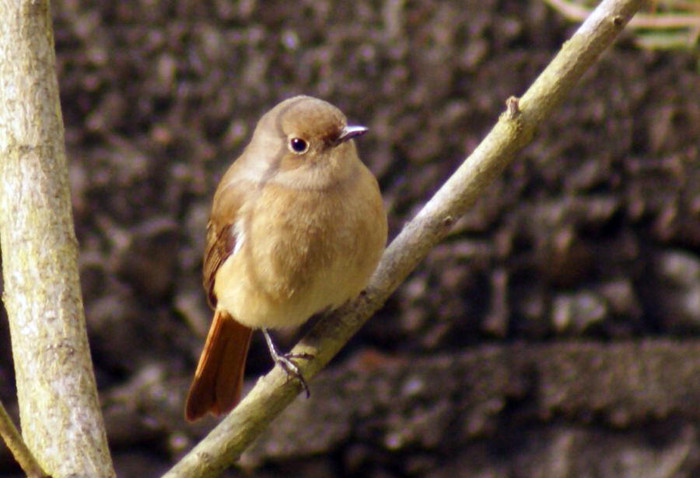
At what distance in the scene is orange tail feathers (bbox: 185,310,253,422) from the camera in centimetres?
340

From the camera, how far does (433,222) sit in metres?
2.63

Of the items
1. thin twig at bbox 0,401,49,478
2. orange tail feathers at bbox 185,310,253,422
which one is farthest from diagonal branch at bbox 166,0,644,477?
orange tail feathers at bbox 185,310,253,422

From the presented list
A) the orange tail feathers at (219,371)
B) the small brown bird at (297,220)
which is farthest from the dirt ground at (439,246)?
the small brown bird at (297,220)

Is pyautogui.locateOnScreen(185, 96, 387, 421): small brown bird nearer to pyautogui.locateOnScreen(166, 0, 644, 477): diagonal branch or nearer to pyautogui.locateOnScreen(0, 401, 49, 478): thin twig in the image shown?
pyautogui.locateOnScreen(166, 0, 644, 477): diagonal branch

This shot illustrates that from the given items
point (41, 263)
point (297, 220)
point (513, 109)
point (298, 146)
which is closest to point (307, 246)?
point (297, 220)

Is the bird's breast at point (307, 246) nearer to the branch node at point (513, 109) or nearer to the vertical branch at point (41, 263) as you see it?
the branch node at point (513, 109)

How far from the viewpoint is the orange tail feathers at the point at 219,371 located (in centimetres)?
340

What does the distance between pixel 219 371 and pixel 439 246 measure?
94cm

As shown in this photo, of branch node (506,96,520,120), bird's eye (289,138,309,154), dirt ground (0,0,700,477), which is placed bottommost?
dirt ground (0,0,700,477)

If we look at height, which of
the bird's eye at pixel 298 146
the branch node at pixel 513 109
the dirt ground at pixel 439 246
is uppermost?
the branch node at pixel 513 109

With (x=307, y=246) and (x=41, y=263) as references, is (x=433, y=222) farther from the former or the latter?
(x=41, y=263)

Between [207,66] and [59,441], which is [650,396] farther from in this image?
[59,441]

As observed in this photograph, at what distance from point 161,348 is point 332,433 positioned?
649mm

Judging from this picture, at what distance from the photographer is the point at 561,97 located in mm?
2453
